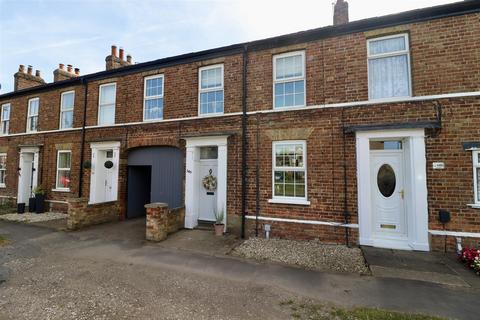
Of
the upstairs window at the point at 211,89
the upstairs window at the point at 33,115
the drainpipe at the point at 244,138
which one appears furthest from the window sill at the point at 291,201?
the upstairs window at the point at 33,115

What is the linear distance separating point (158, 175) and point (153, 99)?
3.02 metres

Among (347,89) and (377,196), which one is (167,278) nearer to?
(377,196)

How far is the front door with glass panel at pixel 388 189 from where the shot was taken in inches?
248

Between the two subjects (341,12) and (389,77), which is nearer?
(389,77)

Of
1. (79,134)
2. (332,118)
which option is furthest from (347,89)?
(79,134)

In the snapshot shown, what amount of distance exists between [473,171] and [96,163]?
12512 mm

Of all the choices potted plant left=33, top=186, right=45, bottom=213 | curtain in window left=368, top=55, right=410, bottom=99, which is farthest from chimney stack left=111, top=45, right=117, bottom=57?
curtain in window left=368, top=55, right=410, bottom=99

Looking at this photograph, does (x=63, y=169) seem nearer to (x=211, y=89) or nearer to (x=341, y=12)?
(x=211, y=89)

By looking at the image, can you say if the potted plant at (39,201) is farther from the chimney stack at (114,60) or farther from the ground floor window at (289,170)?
the ground floor window at (289,170)

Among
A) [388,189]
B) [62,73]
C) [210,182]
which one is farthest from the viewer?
[62,73]

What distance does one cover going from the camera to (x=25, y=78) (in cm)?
1426

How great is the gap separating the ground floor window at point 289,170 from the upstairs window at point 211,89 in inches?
102

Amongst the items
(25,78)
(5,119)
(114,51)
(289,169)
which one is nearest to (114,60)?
(114,51)

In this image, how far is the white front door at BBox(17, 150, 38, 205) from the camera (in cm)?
1181
